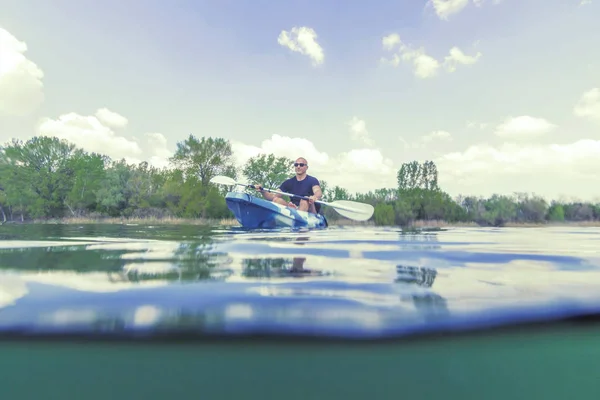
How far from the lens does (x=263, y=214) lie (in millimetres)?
6910

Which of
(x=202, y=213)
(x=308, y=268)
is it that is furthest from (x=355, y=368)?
(x=202, y=213)

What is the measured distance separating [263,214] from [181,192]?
11.8 m

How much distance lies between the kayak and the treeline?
15.5ft

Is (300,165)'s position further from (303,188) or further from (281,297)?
(281,297)

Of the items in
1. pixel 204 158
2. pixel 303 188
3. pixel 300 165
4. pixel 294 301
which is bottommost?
pixel 294 301

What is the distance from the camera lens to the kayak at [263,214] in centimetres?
675

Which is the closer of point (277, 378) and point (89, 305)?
point (277, 378)

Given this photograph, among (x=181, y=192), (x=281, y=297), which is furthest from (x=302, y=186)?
(x=181, y=192)

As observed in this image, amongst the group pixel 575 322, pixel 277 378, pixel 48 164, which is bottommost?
pixel 277 378

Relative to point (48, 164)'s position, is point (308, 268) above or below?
below

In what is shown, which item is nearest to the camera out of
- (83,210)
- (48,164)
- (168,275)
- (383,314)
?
(383,314)

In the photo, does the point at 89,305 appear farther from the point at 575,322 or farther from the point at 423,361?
the point at 575,322

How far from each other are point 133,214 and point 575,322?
20.3 m

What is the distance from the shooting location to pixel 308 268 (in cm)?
184
